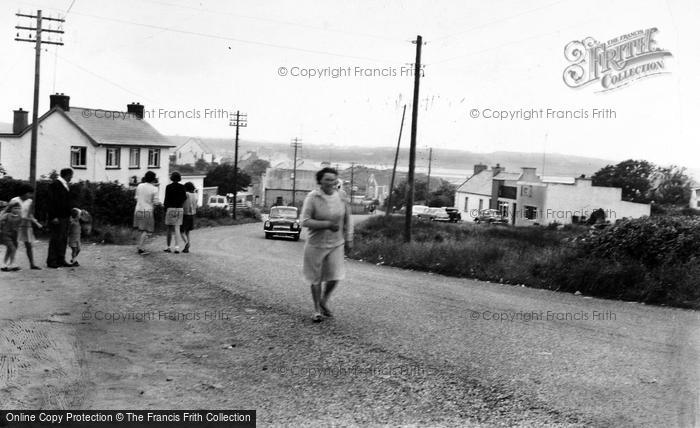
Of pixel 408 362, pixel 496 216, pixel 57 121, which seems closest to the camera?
pixel 408 362

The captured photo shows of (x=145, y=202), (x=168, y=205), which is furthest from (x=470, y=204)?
(x=145, y=202)

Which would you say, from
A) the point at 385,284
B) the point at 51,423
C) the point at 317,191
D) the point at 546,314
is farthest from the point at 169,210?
the point at 51,423

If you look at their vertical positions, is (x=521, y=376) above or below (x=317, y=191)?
below

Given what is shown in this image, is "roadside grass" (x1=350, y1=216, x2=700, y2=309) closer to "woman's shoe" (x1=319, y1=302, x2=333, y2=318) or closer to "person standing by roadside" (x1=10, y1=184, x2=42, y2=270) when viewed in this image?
"woman's shoe" (x1=319, y1=302, x2=333, y2=318)

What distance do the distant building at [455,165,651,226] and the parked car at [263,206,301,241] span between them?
27.7 metres

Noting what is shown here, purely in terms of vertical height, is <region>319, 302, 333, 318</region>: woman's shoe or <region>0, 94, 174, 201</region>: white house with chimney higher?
<region>0, 94, 174, 201</region>: white house with chimney

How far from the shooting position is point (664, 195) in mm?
47750

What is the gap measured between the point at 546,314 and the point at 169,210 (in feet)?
26.1

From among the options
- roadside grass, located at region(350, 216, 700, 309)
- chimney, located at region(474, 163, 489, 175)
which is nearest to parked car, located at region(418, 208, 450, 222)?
chimney, located at region(474, 163, 489, 175)

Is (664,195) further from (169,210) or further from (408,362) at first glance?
(408,362)

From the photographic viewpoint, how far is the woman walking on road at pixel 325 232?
7426mm

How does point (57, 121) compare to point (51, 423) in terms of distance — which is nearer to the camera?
point (51, 423)

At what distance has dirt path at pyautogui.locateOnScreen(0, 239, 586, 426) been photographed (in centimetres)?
504

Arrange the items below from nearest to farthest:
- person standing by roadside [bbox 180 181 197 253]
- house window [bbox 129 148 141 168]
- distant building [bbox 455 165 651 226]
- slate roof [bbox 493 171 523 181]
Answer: person standing by roadside [bbox 180 181 197 253] < house window [bbox 129 148 141 168] < distant building [bbox 455 165 651 226] < slate roof [bbox 493 171 523 181]
